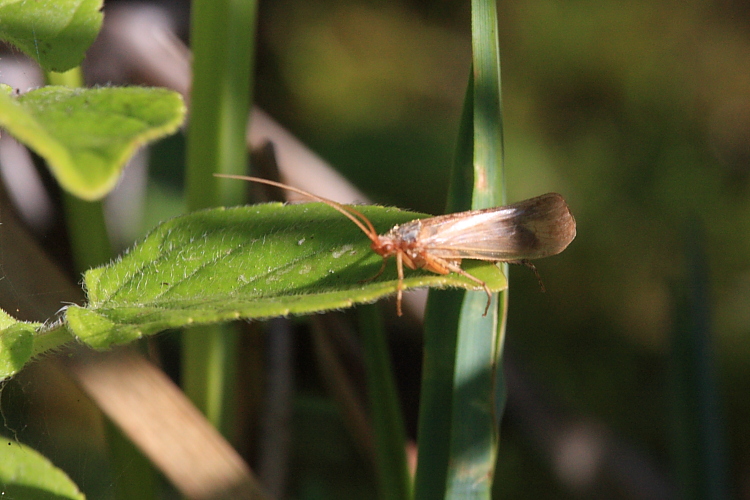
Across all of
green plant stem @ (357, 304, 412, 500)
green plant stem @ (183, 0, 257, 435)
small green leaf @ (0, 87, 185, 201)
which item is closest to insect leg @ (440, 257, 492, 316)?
green plant stem @ (357, 304, 412, 500)

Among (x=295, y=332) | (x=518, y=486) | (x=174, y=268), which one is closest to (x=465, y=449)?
(x=174, y=268)

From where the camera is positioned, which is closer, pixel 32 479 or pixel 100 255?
pixel 32 479

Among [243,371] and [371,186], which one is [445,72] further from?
[243,371]

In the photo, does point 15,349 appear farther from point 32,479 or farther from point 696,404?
point 696,404

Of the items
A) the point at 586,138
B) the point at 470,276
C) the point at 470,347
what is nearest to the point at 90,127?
the point at 470,276

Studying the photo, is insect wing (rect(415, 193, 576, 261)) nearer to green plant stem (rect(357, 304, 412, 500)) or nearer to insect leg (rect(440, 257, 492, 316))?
insect leg (rect(440, 257, 492, 316))
